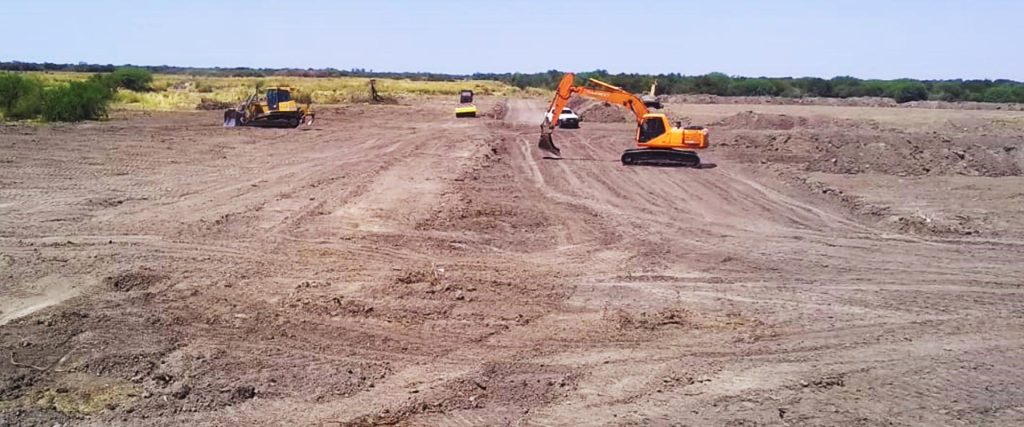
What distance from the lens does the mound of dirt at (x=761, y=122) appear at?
42.9 metres

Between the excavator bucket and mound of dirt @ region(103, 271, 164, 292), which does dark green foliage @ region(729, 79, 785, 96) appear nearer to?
the excavator bucket

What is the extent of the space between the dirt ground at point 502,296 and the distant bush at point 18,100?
17.8 m

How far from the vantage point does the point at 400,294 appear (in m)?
11.4

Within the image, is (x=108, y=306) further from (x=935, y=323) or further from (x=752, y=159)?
(x=752, y=159)

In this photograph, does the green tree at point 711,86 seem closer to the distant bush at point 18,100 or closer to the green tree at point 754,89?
the green tree at point 754,89

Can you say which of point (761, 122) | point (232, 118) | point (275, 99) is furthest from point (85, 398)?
point (761, 122)

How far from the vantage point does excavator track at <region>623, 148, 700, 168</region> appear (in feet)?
84.5

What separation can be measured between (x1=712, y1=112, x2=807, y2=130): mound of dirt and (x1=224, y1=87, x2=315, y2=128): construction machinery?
22.7 meters

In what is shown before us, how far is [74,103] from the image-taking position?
39531mm

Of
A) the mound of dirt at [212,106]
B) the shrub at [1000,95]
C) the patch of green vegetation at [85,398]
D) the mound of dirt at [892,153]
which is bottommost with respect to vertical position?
the patch of green vegetation at [85,398]

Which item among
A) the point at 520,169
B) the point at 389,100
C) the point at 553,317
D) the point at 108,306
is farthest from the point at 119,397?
the point at 389,100

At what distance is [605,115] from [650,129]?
82.8 ft

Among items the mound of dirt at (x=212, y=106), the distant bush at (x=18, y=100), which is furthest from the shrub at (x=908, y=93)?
the distant bush at (x=18, y=100)

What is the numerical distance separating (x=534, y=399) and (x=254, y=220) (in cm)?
1020
